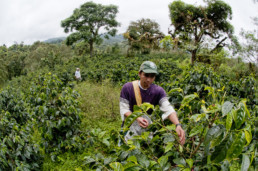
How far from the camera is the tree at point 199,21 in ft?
33.3

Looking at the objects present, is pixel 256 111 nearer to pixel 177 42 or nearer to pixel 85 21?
pixel 177 42

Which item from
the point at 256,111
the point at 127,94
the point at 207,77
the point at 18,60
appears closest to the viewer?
the point at 127,94

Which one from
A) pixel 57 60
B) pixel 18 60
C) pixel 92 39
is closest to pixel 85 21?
pixel 92 39

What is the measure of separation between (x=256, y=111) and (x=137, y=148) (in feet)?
8.78

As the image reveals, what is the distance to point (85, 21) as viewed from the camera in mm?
23953

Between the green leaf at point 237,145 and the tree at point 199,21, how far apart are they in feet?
32.3

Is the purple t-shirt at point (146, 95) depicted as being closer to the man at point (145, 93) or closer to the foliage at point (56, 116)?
the man at point (145, 93)

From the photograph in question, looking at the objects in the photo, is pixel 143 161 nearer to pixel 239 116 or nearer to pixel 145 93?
pixel 239 116

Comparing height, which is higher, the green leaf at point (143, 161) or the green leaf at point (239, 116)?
the green leaf at point (239, 116)

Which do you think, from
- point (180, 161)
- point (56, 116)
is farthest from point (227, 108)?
point (56, 116)

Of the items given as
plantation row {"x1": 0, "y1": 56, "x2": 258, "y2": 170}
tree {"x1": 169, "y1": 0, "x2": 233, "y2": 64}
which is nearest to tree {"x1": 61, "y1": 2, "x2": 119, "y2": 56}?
tree {"x1": 169, "y1": 0, "x2": 233, "y2": 64}

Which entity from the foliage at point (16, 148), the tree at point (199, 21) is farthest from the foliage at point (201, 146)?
the tree at point (199, 21)

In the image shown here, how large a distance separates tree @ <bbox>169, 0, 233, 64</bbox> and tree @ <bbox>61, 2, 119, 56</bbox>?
564 inches

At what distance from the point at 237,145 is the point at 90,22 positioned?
25.9 m
